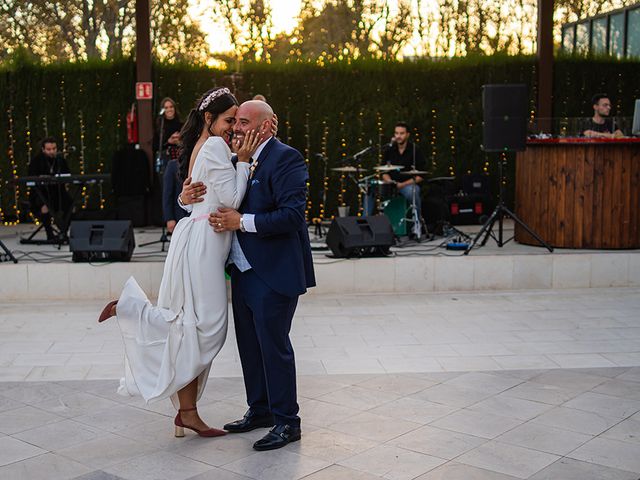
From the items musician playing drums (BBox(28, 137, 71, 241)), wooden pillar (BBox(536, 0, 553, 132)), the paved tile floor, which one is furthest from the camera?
wooden pillar (BBox(536, 0, 553, 132))

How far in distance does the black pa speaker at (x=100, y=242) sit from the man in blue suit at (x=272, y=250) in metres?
4.26

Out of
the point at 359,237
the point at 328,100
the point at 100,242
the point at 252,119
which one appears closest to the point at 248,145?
the point at 252,119

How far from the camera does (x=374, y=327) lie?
6828mm

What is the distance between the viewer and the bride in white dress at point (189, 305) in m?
4.05

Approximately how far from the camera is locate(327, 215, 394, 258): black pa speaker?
27.6 feet

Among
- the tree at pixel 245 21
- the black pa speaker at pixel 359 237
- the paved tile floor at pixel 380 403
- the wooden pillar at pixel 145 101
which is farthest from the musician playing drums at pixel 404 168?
the tree at pixel 245 21

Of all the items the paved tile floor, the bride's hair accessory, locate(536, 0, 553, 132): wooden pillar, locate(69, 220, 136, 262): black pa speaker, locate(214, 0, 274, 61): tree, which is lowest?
the paved tile floor

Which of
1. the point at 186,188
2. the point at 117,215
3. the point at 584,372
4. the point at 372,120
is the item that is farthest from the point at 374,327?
the point at 372,120

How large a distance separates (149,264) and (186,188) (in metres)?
4.06

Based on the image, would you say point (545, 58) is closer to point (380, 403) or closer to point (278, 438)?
point (380, 403)

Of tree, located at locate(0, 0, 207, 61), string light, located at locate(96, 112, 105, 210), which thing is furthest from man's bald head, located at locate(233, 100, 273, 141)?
tree, located at locate(0, 0, 207, 61)

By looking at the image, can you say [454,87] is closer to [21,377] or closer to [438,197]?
[438,197]

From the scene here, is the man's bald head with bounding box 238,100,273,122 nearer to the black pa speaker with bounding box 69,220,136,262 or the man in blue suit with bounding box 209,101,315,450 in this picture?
the man in blue suit with bounding box 209,101,315,450

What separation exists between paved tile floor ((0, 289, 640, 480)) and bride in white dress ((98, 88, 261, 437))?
1.15ft
